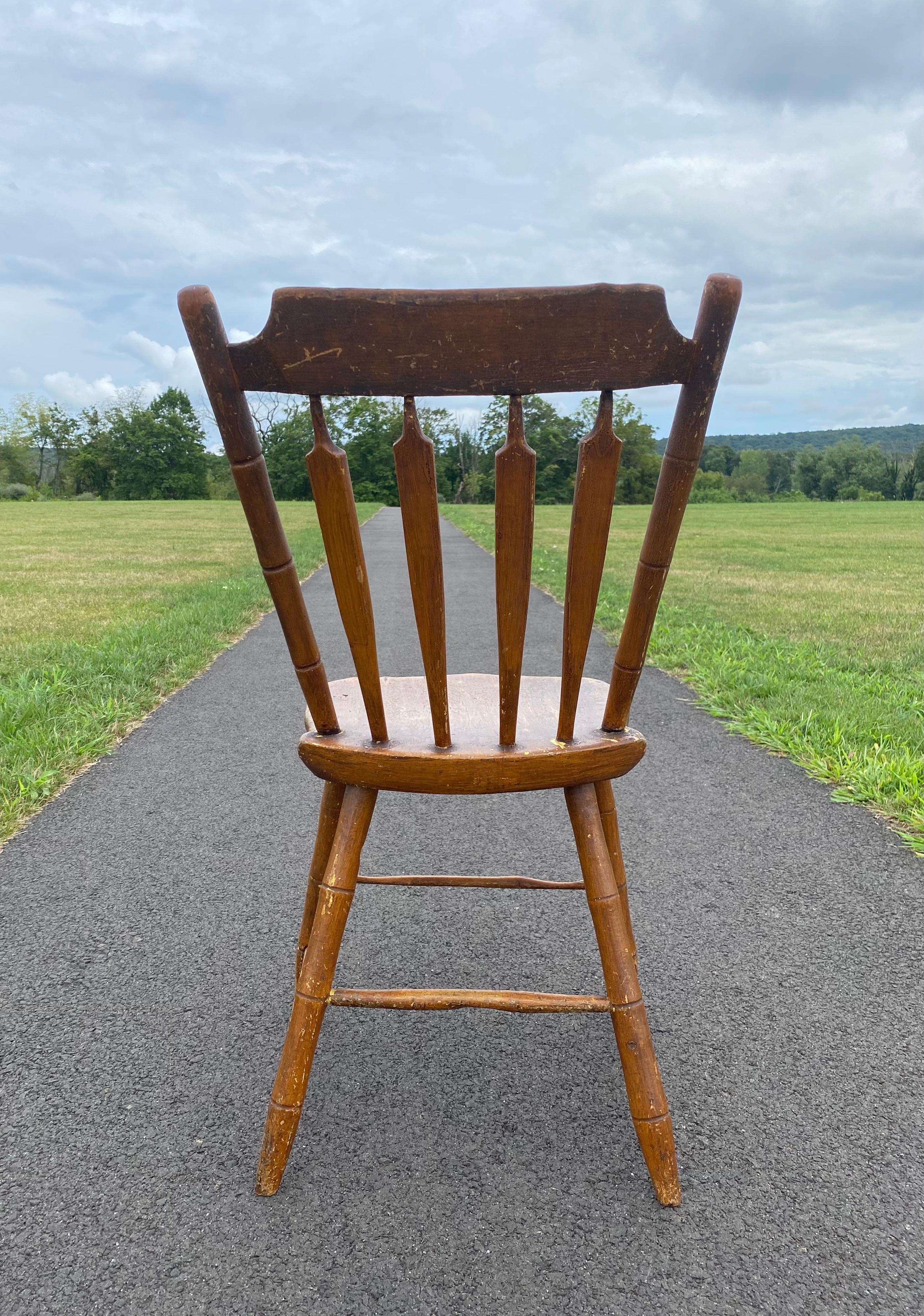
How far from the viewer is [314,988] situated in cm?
157

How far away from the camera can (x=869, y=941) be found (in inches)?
91.3

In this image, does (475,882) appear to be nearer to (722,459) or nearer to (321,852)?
(321,852)

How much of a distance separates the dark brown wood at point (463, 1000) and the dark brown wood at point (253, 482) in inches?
20.7

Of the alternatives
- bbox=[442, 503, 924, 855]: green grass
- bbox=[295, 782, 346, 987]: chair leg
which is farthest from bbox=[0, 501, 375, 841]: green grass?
bbox=[442, 503, 924, 855]: green grass

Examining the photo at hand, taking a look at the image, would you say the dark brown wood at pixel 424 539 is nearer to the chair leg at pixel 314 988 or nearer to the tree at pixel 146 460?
the chair leg at pixel 314 988

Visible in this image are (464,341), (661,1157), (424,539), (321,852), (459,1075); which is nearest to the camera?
(464,341)

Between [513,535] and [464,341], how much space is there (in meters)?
0.28

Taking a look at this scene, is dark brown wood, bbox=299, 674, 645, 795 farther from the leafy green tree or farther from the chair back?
the leafy green tree

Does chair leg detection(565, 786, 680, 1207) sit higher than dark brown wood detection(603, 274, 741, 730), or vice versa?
dark brown wood detection(603, 274, 741, 730)

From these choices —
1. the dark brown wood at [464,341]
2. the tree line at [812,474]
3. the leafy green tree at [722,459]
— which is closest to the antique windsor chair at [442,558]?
the dark brown wood at [464,341]

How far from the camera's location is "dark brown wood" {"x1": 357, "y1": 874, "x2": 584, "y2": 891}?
7.07ft

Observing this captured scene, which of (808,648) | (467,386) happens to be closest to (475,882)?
(467,386)

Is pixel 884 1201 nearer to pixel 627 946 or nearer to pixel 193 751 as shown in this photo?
pixel 627 946

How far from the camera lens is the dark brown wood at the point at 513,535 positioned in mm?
1307
